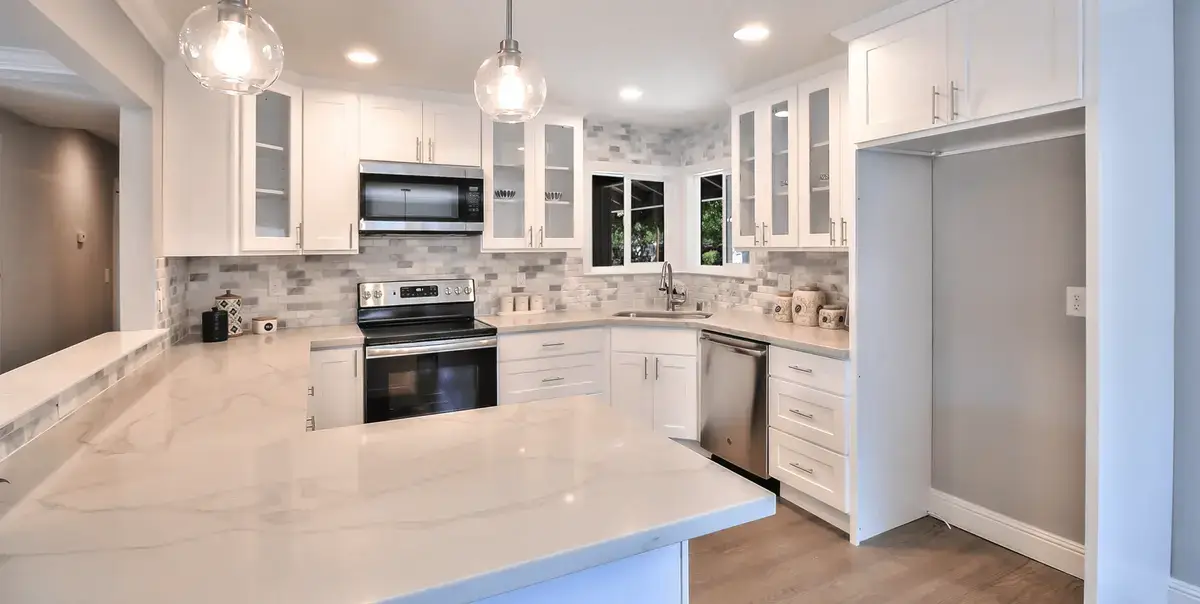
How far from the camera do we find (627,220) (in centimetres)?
466

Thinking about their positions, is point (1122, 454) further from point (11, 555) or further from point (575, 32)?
point (11, 555)

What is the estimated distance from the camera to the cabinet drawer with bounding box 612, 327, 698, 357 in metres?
3.72

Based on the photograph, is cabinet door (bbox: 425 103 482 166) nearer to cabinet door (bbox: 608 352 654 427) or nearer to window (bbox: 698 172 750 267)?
cabinet door (bbox: 608 352 654 427)

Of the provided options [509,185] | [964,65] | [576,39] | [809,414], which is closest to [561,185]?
[509,185]

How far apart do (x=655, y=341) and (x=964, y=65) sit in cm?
216

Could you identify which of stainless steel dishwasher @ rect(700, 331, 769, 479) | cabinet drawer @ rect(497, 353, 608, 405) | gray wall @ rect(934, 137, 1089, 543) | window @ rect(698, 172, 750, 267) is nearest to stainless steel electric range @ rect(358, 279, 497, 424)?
cabinet drawer @ rect(497, 353, 608, 405)

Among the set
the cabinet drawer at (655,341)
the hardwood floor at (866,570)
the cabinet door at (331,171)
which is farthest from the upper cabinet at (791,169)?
the cabinet door at (331,171)

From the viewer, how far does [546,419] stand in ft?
5.09

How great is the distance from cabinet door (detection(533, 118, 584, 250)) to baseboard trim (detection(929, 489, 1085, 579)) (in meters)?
2.52

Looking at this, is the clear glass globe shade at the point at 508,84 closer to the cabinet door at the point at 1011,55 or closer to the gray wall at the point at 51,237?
the cabinet door at the point at 1011,55

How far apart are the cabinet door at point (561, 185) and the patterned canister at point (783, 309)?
1.32m

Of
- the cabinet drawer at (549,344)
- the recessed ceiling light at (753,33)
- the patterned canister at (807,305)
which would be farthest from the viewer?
the cabinet drawer at (549,344)

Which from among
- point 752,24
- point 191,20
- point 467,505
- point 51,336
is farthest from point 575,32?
point 51,336

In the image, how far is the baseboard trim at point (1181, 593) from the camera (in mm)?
2160
